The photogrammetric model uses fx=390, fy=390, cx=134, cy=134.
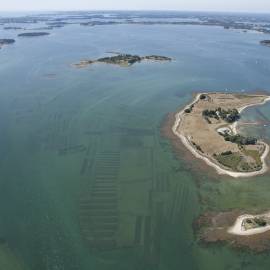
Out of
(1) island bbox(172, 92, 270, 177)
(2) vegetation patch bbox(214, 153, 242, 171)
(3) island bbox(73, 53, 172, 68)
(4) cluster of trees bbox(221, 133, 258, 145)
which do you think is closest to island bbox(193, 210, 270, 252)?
(1) island bbox(172, 92, 270, 177)

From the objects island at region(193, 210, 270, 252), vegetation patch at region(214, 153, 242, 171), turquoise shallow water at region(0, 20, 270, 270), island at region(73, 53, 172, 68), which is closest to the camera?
turquoise shallow water at region(0, 20, 270, 270)

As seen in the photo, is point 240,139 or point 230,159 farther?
point 240,139

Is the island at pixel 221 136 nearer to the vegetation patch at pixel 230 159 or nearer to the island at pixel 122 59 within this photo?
the vegetation patch at pixel 230 159

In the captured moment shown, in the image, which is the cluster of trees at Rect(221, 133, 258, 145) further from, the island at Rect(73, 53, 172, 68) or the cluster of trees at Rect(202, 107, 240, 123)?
the island at Rect(73, 53, 172, 68)

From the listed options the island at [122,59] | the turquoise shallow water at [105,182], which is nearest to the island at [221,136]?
the turquoise shallow water at [105,182]

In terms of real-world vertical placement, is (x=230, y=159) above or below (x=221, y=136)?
above

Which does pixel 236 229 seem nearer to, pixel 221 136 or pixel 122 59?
pixel 221 136

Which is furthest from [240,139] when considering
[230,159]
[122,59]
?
[122,59]
